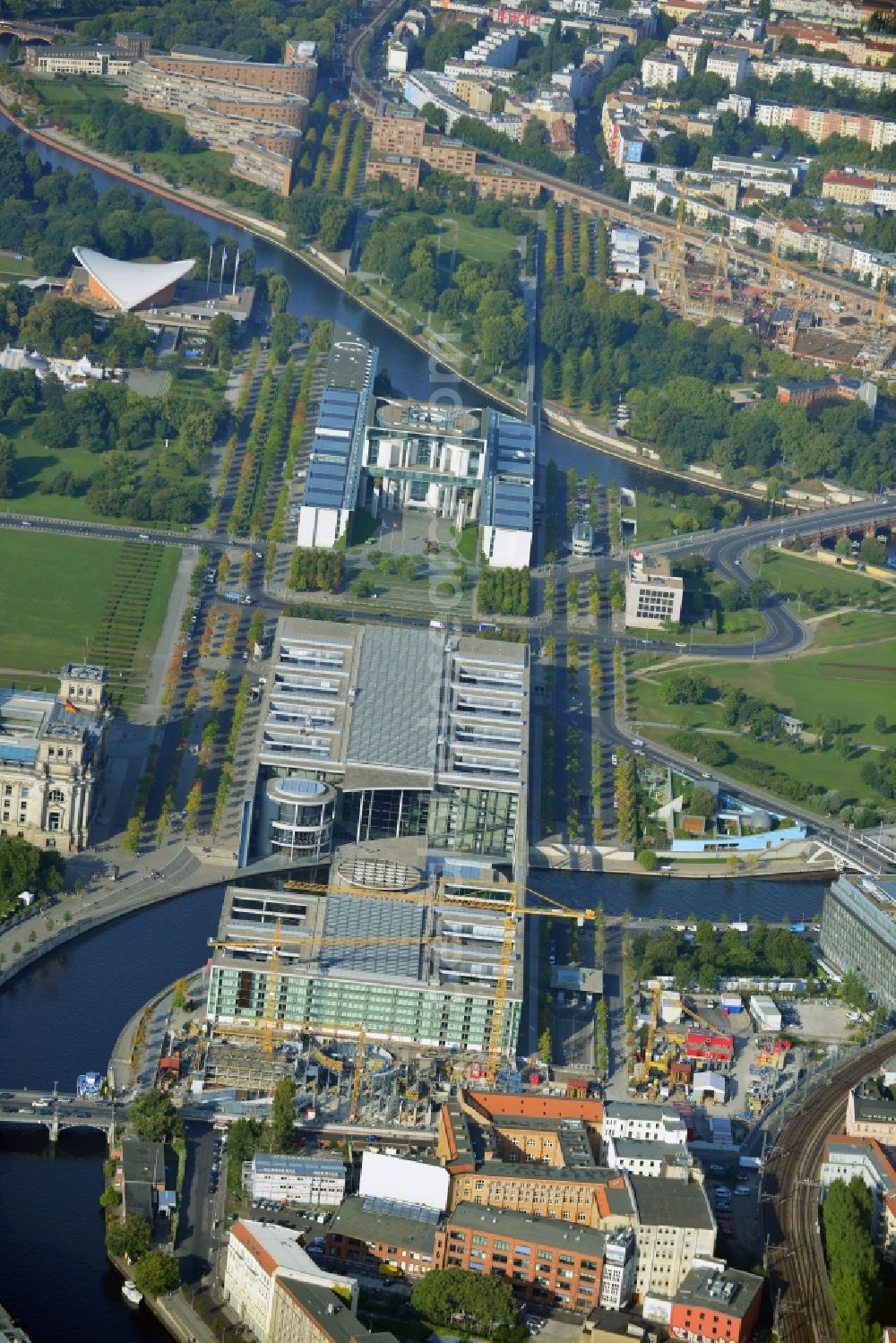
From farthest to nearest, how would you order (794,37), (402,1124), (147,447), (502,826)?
(794,37) < (147,447) < (502,826) < (402,1124)

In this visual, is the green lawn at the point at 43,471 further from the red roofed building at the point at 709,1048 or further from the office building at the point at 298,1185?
the office building at the point at 298,1185

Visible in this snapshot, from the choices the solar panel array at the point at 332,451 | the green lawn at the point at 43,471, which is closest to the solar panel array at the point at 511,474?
the solar panel array at the point at 332,451

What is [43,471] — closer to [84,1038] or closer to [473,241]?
[473,241]

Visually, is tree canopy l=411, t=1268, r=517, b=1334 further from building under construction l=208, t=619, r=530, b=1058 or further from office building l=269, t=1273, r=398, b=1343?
building under construction l=208, t=619, r=530, b=1058

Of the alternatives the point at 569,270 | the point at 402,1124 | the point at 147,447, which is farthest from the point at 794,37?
the point at 402,1124

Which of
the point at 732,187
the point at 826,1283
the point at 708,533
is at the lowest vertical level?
the point at 826,1283

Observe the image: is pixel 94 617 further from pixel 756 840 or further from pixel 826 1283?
pixel 826 1283
